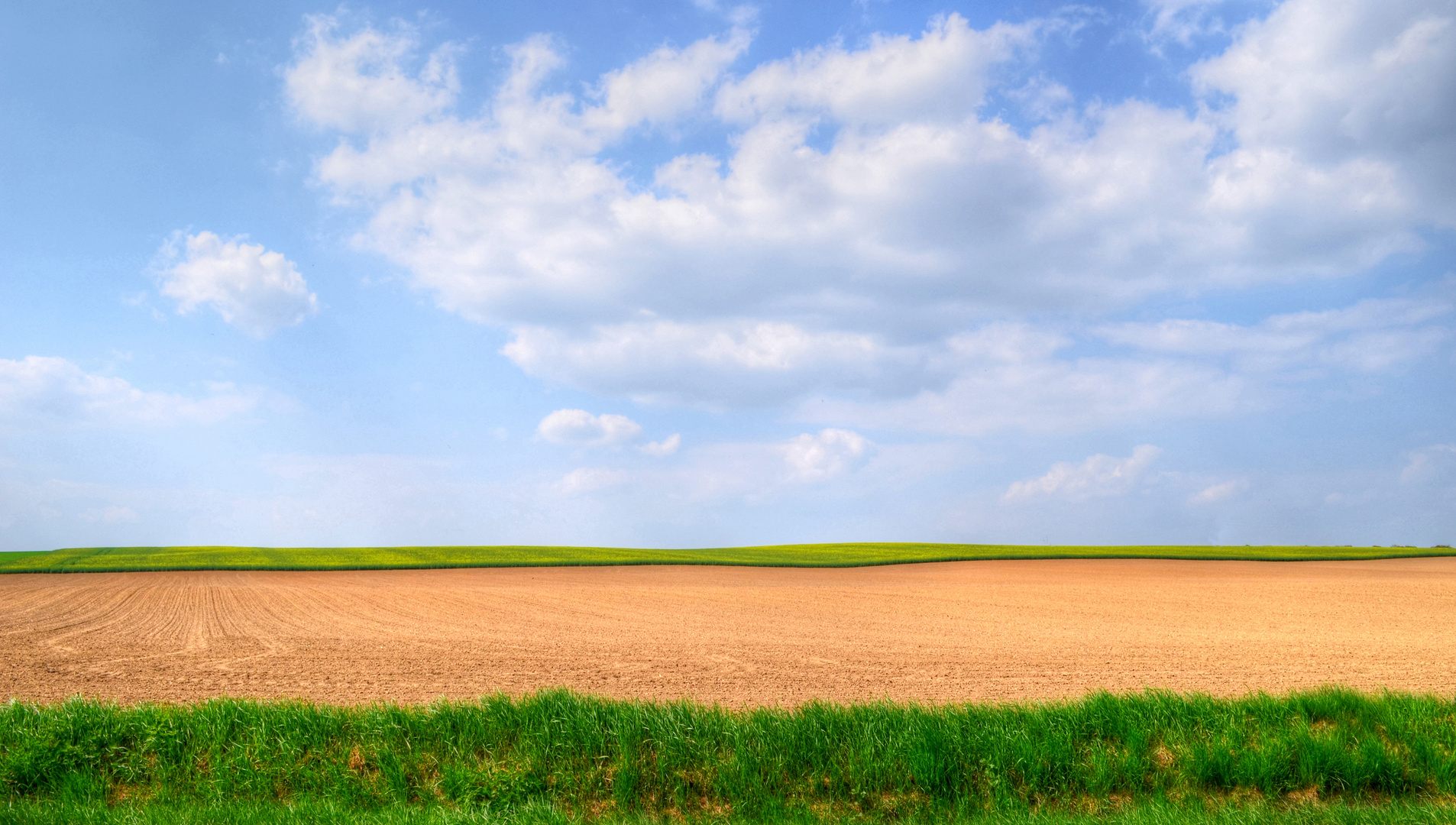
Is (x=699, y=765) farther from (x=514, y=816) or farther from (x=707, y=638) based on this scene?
(x=707, y=638)

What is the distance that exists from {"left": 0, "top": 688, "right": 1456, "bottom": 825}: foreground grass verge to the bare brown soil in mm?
4713

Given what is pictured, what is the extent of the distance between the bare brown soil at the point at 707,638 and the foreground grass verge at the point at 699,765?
4.71m

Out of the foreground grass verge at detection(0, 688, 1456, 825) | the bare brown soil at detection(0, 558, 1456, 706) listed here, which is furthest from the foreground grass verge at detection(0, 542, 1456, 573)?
the foreground grass verge at detection(0, 688, 1456, 825)

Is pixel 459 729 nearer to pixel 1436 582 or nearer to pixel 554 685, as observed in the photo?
pixel 554 685

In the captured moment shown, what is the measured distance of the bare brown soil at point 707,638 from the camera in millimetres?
15492

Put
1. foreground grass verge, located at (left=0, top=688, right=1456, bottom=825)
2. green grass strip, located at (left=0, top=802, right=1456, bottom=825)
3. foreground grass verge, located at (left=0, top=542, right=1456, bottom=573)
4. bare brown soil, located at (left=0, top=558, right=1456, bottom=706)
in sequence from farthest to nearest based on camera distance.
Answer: foreground grass verge, located at (left=0, top=542, right=1456, bottom=573) → bare brown soil, located at (left=0, top=558, right=1456, bottom=706) → foreground grass verge, located at (left=0, top=688, right=1456, bottom=825) → green grass strip, located at (left=0, top=802, right=1456, bottom=825)

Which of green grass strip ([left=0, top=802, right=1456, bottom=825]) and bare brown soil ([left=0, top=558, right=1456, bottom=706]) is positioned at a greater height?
green grass strip ([left=0, top=802, right=1456, bottom=825])

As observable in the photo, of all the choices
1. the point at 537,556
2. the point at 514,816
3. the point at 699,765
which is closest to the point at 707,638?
the point at 699,765

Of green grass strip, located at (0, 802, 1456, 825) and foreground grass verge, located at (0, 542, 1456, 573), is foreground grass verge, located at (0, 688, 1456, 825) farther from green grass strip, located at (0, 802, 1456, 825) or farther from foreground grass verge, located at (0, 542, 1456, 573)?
foreground grass verge, located at (0, 542, 1456, 573)

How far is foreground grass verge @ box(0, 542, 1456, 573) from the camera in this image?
51.9 metres

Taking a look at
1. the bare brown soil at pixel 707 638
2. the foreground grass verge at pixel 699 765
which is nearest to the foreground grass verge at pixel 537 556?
the bare brown soil at pixel 707 638

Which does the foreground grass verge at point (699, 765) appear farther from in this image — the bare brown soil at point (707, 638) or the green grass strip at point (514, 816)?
the bare brown soil at point (707, 638)

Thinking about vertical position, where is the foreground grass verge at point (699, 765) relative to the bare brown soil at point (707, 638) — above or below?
above

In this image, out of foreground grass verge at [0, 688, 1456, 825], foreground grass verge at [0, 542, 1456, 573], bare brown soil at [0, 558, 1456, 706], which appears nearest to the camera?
foreground grass verge at [0, 688, 1456, 825]
